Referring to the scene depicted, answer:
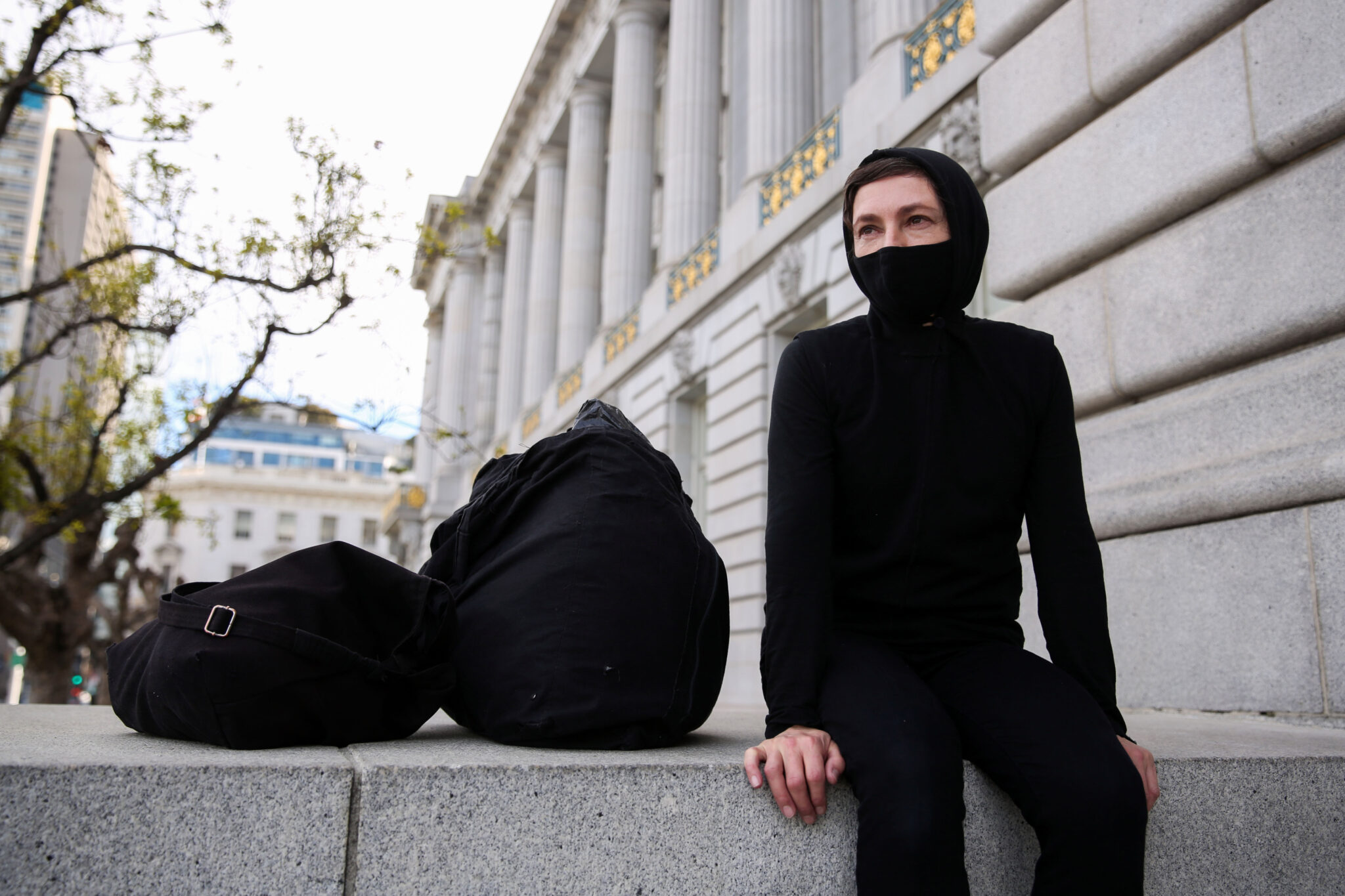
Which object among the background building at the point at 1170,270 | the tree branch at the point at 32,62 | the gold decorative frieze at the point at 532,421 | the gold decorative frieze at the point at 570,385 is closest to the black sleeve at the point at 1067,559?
the background building at the point at 1170,270

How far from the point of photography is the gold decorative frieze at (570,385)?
74.7ft

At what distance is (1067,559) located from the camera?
109 inches

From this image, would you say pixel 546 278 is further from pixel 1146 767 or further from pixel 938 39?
pixel 1146 767

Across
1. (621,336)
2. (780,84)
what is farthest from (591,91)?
(780,84)

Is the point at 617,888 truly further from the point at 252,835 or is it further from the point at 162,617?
the point at 162,617

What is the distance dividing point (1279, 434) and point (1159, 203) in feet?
5.10

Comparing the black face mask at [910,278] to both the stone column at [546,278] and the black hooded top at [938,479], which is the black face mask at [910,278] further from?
the stone column at [546,278]

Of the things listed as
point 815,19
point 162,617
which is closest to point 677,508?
point 162,617

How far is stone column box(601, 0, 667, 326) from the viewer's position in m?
21.3

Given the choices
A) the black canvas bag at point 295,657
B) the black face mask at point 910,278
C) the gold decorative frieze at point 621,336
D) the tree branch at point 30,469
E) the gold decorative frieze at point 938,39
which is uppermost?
the gold decorative frieze at point 621,336

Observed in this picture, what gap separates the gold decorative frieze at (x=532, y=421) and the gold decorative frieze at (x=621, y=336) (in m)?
5.14

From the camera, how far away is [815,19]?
16484 mm

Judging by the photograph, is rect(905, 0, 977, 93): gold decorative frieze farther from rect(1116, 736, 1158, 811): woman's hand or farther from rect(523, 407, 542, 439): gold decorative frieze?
rect(523, 407, 542, 439): gold decorative frieze

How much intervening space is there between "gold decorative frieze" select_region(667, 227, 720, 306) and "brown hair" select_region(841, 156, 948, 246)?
12.9 meters
